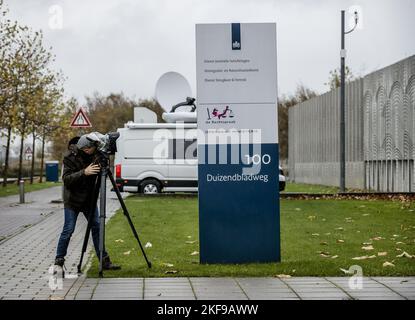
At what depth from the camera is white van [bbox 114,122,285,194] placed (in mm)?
27453

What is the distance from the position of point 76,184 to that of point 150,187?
59.0ft

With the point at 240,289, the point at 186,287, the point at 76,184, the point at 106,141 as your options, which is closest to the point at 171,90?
the point at 106,141

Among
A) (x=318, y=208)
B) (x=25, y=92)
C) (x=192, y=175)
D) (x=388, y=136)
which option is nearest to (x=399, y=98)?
(x=388, y=136)

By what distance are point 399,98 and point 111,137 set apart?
2139 cm

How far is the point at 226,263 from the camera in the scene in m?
10.3

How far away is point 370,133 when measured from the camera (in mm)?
33125

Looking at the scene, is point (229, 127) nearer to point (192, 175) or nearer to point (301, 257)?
point (301, 257)

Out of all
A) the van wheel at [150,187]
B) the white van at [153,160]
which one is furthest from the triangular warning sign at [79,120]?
the van wheel at [150,187]

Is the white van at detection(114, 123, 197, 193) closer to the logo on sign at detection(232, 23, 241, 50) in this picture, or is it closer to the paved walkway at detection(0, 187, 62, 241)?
the paved walkway at detection(0, 187, 62, 241)

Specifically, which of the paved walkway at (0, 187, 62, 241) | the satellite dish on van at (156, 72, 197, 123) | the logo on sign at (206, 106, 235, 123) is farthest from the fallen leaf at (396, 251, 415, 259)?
the satellite dish on van at (156, 72, 197, 123)

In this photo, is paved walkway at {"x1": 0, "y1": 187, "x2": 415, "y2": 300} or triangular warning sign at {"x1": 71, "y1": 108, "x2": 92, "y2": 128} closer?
paved walkway at {"x1": 0, "y1": 187, "x2": 415, "y2": 300}

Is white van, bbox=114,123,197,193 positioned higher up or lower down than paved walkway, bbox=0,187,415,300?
higher up

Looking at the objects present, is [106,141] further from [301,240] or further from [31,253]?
[301,240]

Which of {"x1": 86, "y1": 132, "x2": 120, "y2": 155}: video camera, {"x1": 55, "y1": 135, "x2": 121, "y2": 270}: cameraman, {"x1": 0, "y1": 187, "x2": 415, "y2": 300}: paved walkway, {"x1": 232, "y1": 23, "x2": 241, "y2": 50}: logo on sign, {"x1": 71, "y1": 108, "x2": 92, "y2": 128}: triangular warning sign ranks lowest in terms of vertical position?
{"x1": 0, "y1": 187, "x2": 415, "y2": 300}: paved walkway
